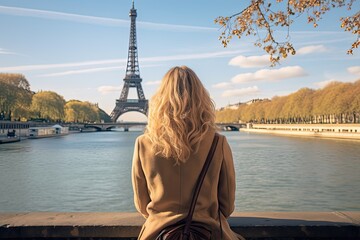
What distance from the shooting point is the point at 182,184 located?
2.34m

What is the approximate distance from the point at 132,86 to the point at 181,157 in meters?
117

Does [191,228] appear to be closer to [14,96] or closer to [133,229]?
[133,229]

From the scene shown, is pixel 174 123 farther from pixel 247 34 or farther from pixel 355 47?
pixel 355 47

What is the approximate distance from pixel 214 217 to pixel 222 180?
0.21 m

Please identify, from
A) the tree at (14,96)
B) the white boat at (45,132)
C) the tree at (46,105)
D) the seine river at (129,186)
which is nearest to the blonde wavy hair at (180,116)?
the seine river at (129,186)

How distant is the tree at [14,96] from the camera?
62.9 m

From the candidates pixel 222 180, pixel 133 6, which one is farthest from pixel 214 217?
pixel 133 6

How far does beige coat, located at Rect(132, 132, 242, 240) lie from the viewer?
234cm

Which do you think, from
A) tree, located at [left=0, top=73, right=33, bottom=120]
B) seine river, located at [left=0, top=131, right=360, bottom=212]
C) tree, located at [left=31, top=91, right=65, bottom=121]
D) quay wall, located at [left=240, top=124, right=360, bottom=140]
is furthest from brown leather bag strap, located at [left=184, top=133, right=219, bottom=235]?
tree, located at [left=31, top=91, right=65, bottom=121]

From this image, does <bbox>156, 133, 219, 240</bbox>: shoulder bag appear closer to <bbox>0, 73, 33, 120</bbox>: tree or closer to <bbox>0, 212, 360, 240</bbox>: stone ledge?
<bbox>0, 212, 360, 240</bbox>: stone ledge

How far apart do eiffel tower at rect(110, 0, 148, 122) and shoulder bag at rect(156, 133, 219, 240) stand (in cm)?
10873

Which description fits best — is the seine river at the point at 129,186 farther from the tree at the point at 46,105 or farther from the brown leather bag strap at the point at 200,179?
the tree at the point at 46,105

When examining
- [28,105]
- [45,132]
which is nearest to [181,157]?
[28,105]

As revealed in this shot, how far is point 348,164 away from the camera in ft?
79.1
